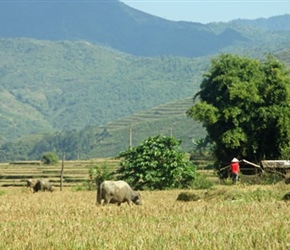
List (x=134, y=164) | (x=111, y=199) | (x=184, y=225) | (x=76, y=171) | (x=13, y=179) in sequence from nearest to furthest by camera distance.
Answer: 1. (x=184, y=225)
2. (x=111, y=199)
3. (x=134, y=164)
4. (x=13, y=179)
5. (x=76, y=171)

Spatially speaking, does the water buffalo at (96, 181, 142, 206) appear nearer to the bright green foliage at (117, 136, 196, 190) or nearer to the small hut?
the bright green foliage at (117, 136, 196, 190)

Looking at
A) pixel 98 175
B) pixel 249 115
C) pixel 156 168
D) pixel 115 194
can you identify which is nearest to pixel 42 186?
pixel 98 175

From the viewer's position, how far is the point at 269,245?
918cm

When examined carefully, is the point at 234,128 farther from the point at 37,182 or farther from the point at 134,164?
the point at 37,182

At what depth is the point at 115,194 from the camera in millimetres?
21250

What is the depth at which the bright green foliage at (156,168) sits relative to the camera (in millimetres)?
35062

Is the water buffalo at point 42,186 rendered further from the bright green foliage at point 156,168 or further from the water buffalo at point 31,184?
the bright green foliage at point 156,168

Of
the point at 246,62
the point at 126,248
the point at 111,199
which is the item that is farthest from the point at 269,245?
the point at 246,62

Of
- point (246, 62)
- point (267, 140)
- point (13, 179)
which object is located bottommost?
point (13, 179)

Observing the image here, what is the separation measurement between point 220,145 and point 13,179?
29738 mm

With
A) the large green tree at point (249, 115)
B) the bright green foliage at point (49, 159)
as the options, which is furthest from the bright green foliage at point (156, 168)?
the bright green foliage at point (49, 159)

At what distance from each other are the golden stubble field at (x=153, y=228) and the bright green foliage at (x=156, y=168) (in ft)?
52.8

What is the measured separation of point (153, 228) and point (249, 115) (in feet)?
95.1

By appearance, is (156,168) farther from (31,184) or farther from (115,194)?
(115,194)
